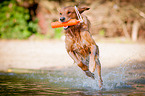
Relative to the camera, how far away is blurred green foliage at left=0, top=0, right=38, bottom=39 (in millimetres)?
14492

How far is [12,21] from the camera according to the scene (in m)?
14.5

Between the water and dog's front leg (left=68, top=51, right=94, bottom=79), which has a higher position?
dog's front leg (left=68, top=51, right=94, bottom=79)

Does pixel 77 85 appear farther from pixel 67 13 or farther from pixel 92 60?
pixel 67 13

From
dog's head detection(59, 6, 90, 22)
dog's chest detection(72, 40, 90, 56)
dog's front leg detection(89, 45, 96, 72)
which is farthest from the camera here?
dog's chest detection(72, 40, 90, 56)


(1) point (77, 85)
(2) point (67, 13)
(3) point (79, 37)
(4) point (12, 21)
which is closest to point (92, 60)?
(3) point (79, 37)

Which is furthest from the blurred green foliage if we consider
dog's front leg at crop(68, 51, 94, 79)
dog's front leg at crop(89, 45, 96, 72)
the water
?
dog's front leg at crop(89, 45, 96, 72)

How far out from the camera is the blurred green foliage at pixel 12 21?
1449cm

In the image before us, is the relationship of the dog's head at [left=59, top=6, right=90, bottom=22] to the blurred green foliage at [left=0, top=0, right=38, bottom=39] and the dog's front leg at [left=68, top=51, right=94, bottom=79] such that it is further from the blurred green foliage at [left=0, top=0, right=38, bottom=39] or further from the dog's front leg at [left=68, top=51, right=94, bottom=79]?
the blurred green foliage at [left=0, top=0, right=38, bottom=39]

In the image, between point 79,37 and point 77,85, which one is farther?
point 77,85

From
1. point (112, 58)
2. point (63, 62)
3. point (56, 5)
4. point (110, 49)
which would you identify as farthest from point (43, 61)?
point (56, 5)

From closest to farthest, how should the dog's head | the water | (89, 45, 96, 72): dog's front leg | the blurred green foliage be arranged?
1. the water
2. (89, 45, 96, 72): dog's front leg
3. the dog's head
4. the blurred green foliage

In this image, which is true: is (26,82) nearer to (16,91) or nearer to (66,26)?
(16,91)

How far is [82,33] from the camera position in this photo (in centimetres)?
474

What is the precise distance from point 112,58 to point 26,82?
440 cm
